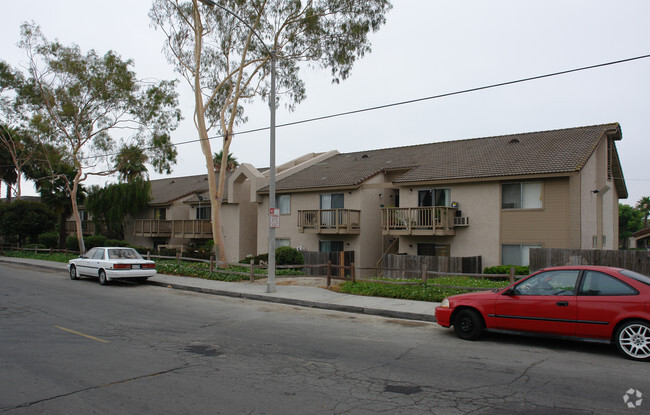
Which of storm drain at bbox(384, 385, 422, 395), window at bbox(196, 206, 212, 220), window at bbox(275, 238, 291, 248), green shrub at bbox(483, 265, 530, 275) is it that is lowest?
storm drain at bbox(384, 385, 422, 395)

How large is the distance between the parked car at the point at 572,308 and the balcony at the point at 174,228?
27.4 meters

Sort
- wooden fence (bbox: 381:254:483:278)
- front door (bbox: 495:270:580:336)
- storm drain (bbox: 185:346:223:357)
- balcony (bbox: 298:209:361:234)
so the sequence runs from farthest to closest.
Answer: balcony (bbox: 298:209:361:234) < wooden fence (bbox: 381:254:483:278) < front door (bbox: 495:270:580:336) < storm drain (bbox: 185:346:223:357)

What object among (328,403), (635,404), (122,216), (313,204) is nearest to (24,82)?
(122,216)

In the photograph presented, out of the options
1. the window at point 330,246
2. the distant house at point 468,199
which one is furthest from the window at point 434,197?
the window at point 330,246

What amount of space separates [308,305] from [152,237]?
94.0 feet

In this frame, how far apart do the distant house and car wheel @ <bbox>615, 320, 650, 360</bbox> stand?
12439 mm

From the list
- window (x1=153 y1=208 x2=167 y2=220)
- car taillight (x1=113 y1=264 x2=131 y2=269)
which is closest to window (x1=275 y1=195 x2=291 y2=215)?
car taillight (x1=113 y1=264 x2=131 y2=269)

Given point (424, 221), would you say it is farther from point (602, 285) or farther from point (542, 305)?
point (602, 285)

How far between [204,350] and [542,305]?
5927 millimetres

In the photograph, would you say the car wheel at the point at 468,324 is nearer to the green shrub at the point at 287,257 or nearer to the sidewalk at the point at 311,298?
the sidewalk at the point at 311,298

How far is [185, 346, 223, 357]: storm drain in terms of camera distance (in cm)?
788

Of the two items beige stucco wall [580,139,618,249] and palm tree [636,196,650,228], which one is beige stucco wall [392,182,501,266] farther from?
palm tree [636,196,650,228]

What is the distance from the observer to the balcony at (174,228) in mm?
34312

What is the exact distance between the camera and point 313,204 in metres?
27.9
